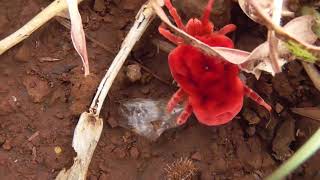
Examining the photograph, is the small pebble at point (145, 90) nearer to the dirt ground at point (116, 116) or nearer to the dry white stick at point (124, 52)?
the dirt ground at point (116, 116)

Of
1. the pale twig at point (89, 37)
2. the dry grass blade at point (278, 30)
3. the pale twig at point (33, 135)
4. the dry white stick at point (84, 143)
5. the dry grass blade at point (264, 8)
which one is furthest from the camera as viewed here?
the pale twig at point (89, 37)

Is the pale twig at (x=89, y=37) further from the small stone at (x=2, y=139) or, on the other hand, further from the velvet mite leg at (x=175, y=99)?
the small stone at (x=2, y=139)

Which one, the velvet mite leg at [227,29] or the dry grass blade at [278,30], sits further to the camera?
the velvet mite leg at [227,29]

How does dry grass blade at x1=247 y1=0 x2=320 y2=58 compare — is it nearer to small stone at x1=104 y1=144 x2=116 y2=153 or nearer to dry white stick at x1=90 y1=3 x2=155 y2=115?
dry white stick at x1=90 y1=3 x2=155 y2=115

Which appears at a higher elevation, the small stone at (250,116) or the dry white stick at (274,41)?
the dry white stick at (274,41)

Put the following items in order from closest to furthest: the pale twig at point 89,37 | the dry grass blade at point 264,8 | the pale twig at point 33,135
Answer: the dry grass blade at point 264,8
the pale twig at point 33,135
the pale twig at point 89,37

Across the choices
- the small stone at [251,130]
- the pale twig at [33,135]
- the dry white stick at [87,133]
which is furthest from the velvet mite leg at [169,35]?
the pale twig at [33,135]

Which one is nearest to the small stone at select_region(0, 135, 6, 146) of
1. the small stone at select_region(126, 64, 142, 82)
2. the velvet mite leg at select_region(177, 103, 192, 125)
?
the small stone at select_region(126, 64, 142, 82)

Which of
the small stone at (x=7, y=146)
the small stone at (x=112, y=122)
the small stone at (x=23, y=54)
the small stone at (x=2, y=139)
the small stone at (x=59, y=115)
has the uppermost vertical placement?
the small stone at (x=23, y=54)
